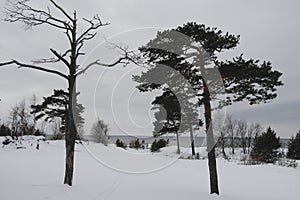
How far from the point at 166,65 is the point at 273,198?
6520 mm

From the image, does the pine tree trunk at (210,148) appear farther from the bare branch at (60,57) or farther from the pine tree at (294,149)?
the pine tree at (294,149)

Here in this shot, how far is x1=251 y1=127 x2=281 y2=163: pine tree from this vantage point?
2522 cm

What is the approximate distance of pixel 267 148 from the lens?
89.2 feet

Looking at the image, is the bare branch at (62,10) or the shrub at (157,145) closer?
the bare branch at (62,10)

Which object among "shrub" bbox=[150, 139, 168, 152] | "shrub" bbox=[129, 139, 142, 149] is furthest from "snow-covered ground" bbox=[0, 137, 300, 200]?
"shrub" bbox=[129, 139, 142, 149]

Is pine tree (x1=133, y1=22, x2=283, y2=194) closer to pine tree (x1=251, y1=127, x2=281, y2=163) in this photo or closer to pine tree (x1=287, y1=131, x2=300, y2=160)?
pine tree (x1=251, y1=127, x2=281, y2=163)

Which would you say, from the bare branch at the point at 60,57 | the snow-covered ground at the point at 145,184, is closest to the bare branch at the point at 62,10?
the bare branch at the point at 60,57

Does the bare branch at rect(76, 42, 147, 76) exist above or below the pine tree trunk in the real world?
above

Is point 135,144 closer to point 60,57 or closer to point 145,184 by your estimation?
point 145,184

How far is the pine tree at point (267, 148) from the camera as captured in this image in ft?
82.8

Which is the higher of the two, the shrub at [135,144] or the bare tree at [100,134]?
the bare tree at [100,134]

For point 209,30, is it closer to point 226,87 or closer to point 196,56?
point 196,56

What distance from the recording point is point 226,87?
9.76m

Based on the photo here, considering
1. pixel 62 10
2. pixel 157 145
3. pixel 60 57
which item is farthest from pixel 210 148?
pixel 157 145
